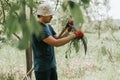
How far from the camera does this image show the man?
361cm

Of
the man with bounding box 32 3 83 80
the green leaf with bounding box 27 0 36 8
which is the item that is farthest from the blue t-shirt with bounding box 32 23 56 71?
the green leaf with bounding box 27 0 36 8

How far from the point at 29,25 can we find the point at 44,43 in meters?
2.66

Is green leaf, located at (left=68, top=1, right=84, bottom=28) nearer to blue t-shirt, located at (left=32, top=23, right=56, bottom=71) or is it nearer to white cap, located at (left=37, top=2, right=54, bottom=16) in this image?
white cap, located at (left=37, top=2, right=54, bottom=16)

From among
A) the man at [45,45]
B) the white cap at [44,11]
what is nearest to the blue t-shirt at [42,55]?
the man at [45,45]

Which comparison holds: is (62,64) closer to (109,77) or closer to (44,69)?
(109,77)

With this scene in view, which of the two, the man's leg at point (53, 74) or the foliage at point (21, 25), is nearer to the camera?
the foliage at point (21, 25)

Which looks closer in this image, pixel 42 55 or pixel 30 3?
pixel 30 3

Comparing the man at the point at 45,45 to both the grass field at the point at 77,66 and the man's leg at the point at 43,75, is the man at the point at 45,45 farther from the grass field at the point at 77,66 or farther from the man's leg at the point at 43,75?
the grass field at the point at 77,66

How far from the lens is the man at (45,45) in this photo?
3607 mm

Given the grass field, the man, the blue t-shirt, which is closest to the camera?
the man

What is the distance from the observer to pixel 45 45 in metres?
3.83

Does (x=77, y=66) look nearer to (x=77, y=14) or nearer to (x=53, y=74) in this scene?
(x=53, y=74)

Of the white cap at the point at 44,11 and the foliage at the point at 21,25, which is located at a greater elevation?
the foliage at the point at 21,25

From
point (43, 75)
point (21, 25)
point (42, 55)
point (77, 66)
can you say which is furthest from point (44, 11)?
point (77, 66)
